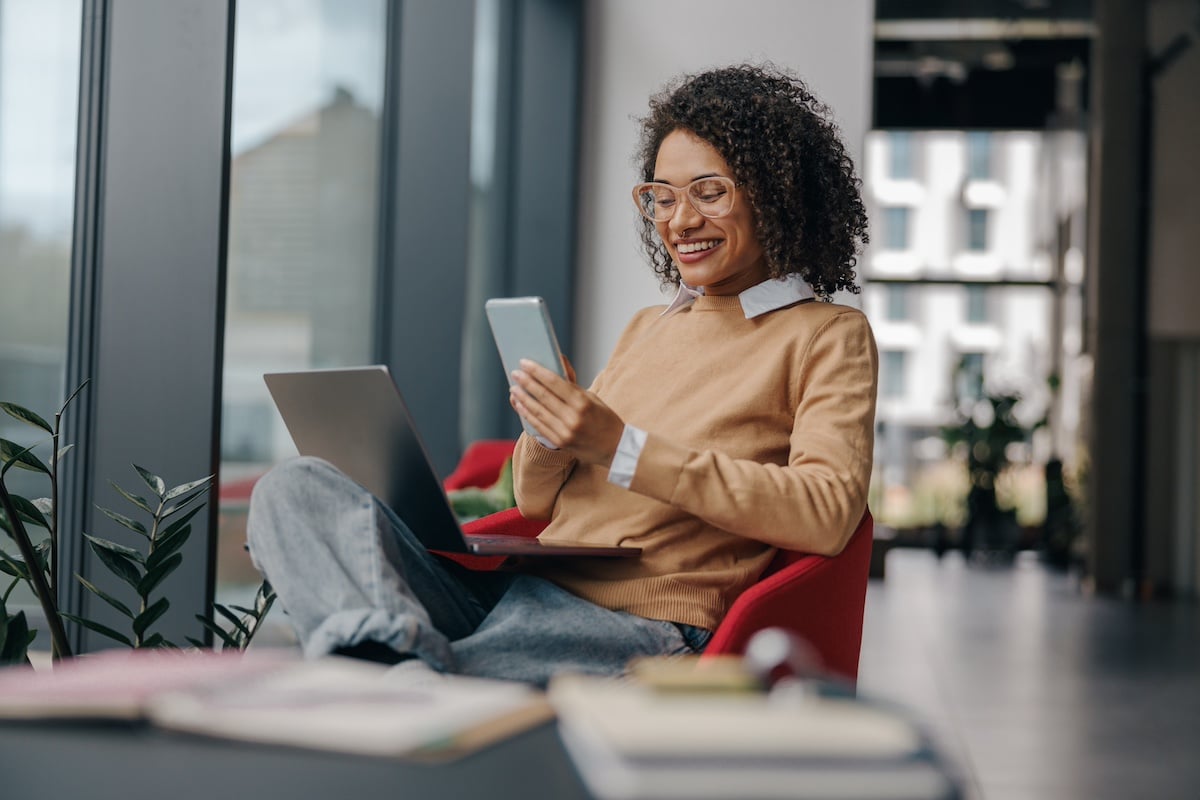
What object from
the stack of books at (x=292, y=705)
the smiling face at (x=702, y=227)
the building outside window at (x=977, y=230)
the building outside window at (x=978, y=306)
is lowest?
the stack of books at (x=292, y=705)

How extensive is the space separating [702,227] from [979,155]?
1089cm

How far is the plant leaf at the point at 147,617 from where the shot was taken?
5.93 feet

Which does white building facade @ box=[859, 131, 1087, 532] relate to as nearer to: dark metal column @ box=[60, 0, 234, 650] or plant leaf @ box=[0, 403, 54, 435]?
dark metal column @ box=[60, 0, 234, 650]

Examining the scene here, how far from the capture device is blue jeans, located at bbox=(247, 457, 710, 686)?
1.26 metres

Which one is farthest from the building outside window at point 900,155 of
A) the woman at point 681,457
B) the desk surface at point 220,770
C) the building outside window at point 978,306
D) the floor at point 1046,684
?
the desk surface at point 220,770

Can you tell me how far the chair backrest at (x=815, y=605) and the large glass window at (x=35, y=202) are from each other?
139 cm

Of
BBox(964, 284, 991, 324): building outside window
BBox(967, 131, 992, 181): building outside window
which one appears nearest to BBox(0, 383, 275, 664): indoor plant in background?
BBox(964, 284, 991, 324): building outside window

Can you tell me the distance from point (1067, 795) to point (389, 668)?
90.1 inches

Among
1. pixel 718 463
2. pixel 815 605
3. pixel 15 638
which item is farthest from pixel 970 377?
pixel 15 638

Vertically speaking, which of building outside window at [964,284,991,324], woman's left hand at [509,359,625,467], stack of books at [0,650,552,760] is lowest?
stack of books at [0,650,552,760]

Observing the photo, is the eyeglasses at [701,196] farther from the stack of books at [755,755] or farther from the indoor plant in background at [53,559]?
the stack of books at [755,755]

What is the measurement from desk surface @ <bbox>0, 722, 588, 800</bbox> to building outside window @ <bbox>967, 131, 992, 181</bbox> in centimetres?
1193

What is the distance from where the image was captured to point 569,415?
1514mm

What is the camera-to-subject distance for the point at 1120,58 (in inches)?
367
